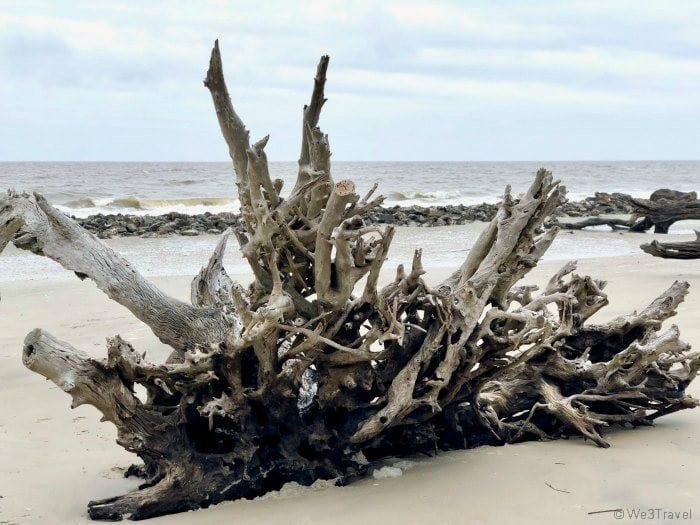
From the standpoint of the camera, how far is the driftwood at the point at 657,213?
44.9 feet

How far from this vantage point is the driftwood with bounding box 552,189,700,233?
13.7m

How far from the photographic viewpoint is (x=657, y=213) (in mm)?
14711

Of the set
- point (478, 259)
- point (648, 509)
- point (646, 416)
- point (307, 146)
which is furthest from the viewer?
point (646, 416)

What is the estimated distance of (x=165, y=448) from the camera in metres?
3.34

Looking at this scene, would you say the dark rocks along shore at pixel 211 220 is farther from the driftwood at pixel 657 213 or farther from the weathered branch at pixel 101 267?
the weathered branch at pixel 101 267

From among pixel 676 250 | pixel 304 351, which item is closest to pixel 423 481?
pixel 304 351

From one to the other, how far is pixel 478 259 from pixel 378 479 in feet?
3.93

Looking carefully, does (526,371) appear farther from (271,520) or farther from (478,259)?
(271,520)

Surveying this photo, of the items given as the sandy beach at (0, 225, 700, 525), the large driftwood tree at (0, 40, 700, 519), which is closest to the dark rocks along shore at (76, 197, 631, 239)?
the sandy beach at (0, 225, 700, 525)

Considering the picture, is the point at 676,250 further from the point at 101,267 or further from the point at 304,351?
the point at 101,267

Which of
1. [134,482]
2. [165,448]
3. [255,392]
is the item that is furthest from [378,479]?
[134,482]

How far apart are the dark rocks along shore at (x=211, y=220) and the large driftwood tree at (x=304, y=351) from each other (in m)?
14.8

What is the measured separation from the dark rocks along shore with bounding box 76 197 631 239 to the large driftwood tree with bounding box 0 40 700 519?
14804 millimetres

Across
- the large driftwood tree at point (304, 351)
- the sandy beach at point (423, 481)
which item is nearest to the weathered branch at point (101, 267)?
the large driftwood tree at point (304, 351)
